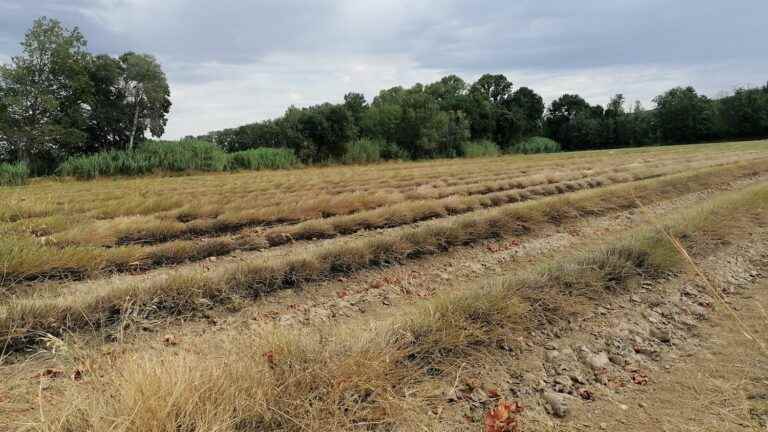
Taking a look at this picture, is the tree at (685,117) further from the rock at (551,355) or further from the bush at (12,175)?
the bush at (12,175)

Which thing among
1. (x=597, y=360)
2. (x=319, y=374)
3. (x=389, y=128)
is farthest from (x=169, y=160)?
(x=597, y=360)

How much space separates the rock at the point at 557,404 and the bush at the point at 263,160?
25.8m

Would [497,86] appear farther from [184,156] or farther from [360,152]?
[184,156]

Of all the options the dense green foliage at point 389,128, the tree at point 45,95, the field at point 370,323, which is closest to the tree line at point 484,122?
the dense green foliage at point 389,128

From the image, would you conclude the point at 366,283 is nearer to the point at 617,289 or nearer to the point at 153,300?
the point at 153,300

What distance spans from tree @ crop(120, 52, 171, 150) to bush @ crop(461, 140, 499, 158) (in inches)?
1078

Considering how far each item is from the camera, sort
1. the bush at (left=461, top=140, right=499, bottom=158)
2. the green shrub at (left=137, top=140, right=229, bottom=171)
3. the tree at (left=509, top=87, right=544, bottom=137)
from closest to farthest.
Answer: the green shrub at (left=137, top=140, right=229, bottom=171) → the bush at (left=461, top=140, right=499, bottom=158) → the tree at (left=509, top=87, right=544, bottom=137)

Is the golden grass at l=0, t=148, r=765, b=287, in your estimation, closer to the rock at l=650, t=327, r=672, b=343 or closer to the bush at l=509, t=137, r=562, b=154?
the rock at l=650, t=327, r=672, b=343

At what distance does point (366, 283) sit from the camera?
4156 mm

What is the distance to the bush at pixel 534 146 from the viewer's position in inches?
2092

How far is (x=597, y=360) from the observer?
102 inches

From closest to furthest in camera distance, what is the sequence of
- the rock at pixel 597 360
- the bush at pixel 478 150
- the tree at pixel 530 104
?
the rock at pixel 597 360
the bush at pixel 478 150
the tree at pixel 530 104

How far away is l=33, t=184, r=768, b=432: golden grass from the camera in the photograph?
1.61 metres

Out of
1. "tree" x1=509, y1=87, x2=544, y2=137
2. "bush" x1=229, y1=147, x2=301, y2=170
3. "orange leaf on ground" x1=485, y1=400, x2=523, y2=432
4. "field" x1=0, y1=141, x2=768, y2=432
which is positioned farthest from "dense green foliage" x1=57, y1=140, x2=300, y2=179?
"tree" x1=509, y1=87, x2=544, y2=137
